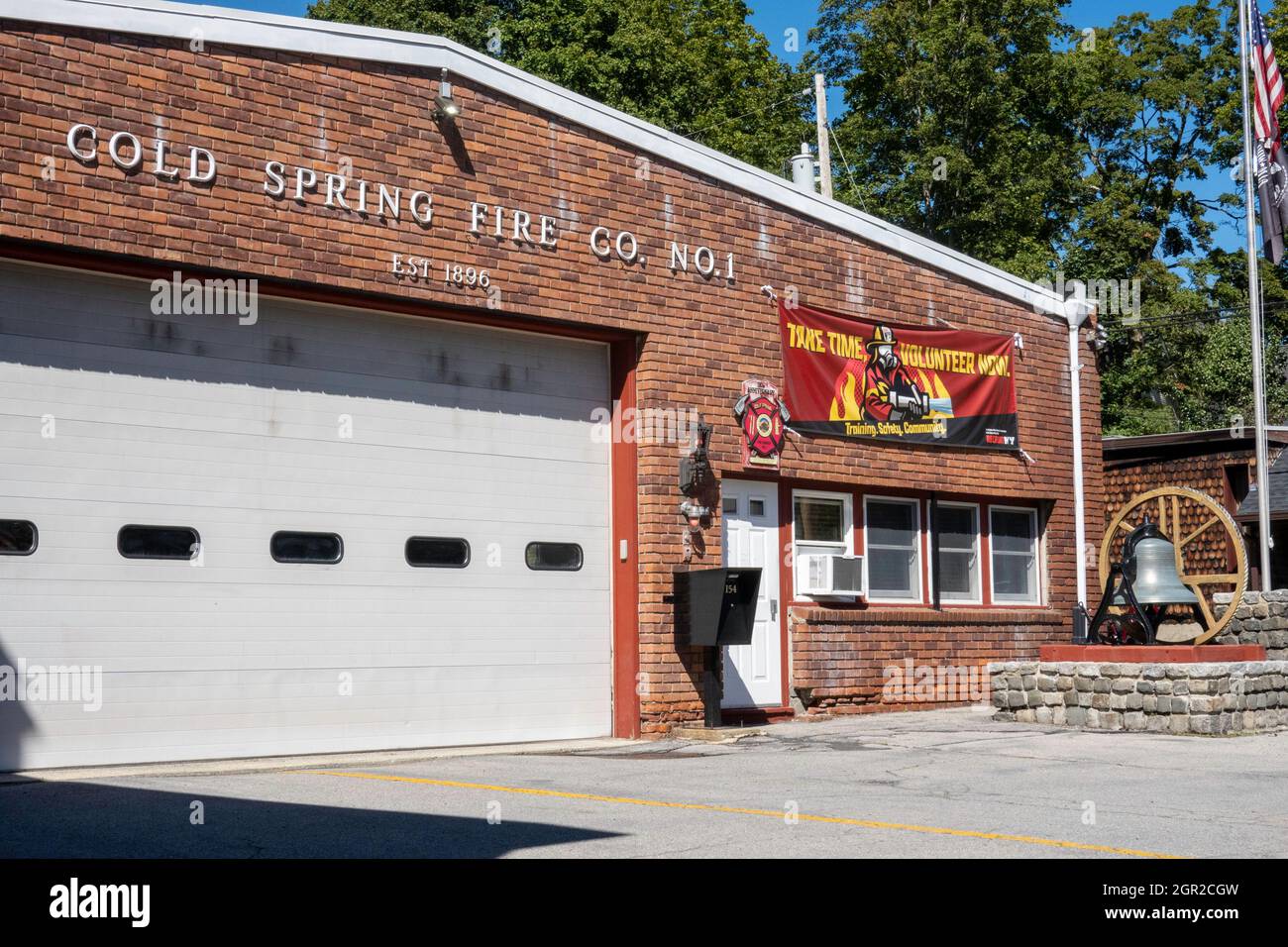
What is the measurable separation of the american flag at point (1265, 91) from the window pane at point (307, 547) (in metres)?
15.7

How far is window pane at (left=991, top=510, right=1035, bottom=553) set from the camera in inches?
732

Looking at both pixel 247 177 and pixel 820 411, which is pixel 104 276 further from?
pixel 820 411

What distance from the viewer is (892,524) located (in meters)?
17.5

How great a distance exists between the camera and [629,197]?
48.7 ft

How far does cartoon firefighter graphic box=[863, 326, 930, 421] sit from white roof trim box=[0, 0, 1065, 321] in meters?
1.30

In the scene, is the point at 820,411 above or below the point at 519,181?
below

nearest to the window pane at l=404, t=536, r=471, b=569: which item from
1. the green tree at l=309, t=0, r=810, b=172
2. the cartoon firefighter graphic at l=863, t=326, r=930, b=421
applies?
the cartoon firefighter graphic at l=863, t=326, r=930, b=421

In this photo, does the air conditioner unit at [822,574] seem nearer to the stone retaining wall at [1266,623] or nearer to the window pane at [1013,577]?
the window pane at [1013,577]

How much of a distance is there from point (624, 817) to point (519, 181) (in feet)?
24.0

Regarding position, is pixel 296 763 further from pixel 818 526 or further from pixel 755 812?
pixel 818 526

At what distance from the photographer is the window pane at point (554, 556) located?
1415cm

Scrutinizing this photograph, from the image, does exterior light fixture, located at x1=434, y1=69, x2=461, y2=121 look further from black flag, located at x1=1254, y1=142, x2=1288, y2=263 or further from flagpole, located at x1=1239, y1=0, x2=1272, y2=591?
black flag, located at x1=1254, y1=142, x2=1288, y2=263

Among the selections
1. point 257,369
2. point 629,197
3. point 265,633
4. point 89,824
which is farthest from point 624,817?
point 629,197

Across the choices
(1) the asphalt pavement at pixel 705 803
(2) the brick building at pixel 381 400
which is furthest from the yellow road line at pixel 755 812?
(2) the brick building at pixel 381 400
